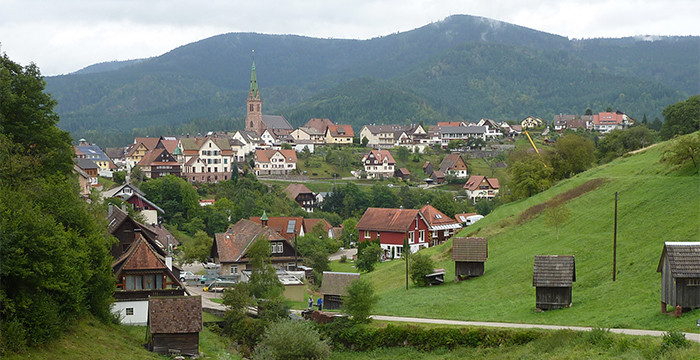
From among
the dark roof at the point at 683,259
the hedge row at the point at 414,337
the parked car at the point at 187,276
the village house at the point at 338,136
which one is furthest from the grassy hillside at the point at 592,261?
the village house at the point at 338,136

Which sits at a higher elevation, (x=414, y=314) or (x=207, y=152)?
(x=207, y=152)

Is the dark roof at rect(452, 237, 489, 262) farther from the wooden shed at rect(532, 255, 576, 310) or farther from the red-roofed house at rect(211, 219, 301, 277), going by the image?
the red-roofed house at rect(211, 219, 301, 277)

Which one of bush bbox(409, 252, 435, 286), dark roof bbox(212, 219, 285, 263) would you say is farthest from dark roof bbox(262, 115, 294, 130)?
bush bbox(409, 252, 435, 286)

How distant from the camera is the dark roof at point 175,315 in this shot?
34250 mm

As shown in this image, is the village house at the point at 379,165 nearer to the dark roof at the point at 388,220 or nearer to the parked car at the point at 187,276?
the dark roof at the point at 388,220

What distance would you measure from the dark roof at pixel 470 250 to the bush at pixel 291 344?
1168 centimetres

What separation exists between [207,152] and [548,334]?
94.7 meters

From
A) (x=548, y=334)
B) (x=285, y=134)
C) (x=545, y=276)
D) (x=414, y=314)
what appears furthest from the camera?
(x=285, y=134)

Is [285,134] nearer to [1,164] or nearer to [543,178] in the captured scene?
[543,178]

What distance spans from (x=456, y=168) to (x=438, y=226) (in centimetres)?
5843

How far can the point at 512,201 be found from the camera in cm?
7512

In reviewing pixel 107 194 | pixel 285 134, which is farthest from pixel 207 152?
pixel 285 134

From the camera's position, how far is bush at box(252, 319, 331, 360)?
115 feet

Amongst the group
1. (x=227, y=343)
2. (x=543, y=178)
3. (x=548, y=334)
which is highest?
(x=543, y=178)
